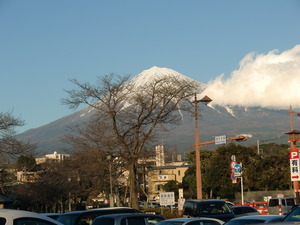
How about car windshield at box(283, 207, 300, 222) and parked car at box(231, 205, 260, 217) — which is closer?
car windshield at box(283, 207, 300, 222)

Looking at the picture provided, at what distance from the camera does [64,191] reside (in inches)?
2328

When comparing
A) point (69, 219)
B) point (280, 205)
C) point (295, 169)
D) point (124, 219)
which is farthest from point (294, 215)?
point (280, 205)

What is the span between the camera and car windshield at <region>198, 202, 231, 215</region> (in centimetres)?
2406

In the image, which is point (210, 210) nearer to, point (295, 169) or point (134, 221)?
point (295, 169)

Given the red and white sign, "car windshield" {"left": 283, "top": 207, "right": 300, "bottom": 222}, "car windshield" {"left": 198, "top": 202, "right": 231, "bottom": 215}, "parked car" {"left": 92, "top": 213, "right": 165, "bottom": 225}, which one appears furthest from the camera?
"car windshield" {"left": 198, "top": 202, "right": 231, "bottom": 215}

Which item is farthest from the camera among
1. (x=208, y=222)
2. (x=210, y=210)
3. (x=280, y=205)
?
(x=280, y=205)

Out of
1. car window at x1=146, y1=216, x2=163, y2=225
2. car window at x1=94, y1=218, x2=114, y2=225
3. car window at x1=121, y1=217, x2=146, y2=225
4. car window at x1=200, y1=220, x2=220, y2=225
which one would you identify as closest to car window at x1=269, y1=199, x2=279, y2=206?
car window at x1=200, y1=220, x2=220, y2=225

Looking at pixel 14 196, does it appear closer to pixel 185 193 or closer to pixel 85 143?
pixel 85 143

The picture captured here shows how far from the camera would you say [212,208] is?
24156mm

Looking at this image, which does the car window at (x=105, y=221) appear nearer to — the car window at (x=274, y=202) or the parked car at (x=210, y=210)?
the parked car at (x=210, y=210)

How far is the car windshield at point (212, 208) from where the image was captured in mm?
24062

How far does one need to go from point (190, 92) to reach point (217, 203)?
1370 cm

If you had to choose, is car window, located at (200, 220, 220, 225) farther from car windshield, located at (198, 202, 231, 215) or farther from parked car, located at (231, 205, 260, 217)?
parked car, located at (231, 205, 260, 217)

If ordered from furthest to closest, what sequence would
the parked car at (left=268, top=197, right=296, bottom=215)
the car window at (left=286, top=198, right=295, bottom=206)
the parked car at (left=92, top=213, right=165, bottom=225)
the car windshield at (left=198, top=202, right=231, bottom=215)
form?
the car window at (left=286, top=198, right=295, bottom=206)
the parked car at (left=268, top=197, right=296, bottom=215)
the car windshield at (left=198, top=202, right=231, bottom=215)
the parked car at (left=92, top=213, right=165, bottom=225)
